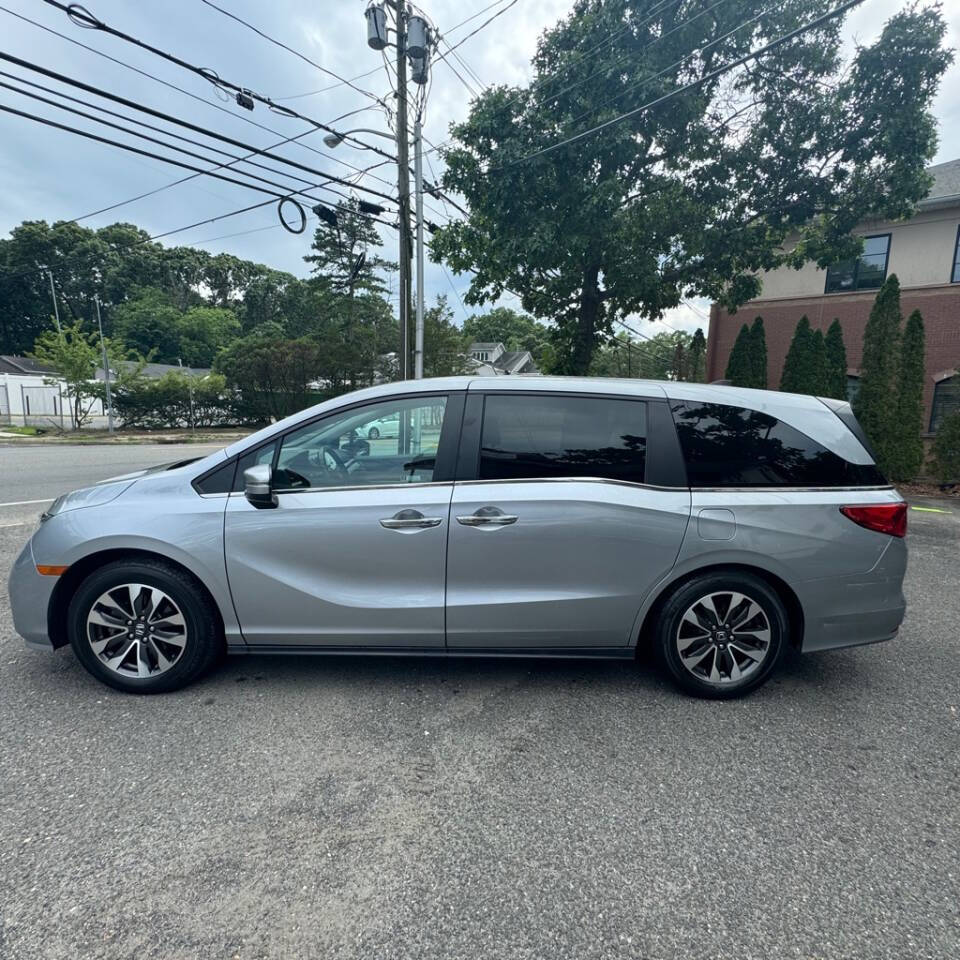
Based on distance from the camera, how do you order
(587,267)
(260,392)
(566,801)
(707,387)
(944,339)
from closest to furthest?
1. (566,801)
2. (707,387)
3. (587,267)
4. (944,339)
5. (260,392)

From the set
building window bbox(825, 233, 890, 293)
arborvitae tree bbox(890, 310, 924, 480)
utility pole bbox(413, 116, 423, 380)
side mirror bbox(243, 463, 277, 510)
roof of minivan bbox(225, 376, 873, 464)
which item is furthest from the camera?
building window bbox(825, 233, 890, 293)

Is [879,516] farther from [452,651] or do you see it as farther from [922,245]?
[922,245]

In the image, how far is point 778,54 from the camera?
9.87m

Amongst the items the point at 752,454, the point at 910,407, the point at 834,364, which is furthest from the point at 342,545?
the point at 834,364

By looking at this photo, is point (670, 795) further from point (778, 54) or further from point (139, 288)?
point (139, 288)

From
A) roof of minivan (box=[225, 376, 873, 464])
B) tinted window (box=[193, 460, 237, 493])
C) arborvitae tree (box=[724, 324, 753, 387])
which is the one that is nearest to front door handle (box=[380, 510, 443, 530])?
roof of minivan (box=[225, 376, 873, 464])

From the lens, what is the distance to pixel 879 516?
2809mm

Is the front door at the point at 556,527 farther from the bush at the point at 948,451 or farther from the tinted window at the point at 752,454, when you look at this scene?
the bush at the point at 948,451

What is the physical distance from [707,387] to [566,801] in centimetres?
223

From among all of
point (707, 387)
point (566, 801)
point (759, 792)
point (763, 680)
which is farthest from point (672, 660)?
point (707, 387)

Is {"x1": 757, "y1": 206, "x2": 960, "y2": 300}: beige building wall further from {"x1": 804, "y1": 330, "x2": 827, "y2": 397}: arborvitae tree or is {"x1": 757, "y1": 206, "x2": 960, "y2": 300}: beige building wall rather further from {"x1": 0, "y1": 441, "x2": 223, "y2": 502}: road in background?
{"x1": 0, "y1": 441, "x2": 223, "y2": 502}: road in background

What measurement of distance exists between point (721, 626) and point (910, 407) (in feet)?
37.0

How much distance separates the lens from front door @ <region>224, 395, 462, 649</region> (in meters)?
2.74

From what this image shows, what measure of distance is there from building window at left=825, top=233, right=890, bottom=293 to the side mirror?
1732 cm
